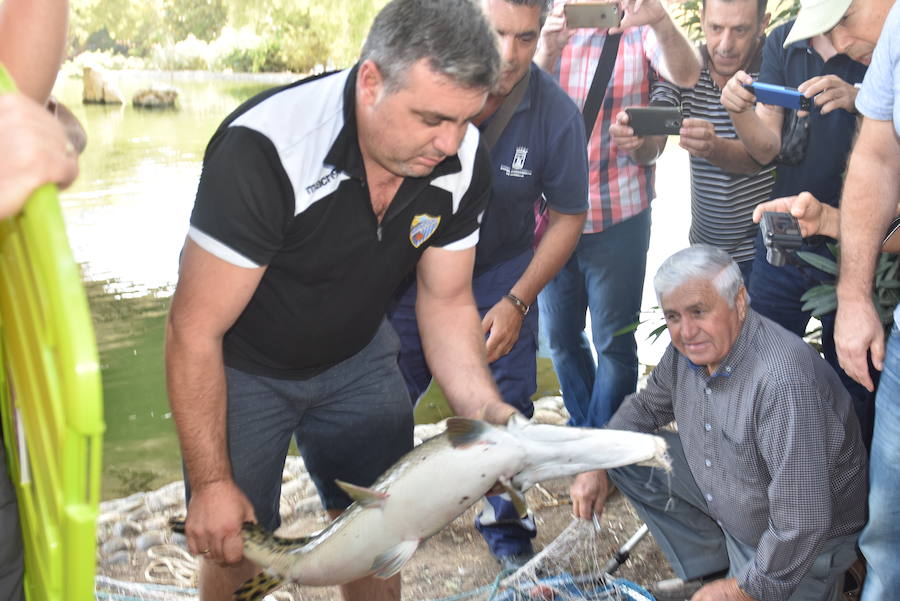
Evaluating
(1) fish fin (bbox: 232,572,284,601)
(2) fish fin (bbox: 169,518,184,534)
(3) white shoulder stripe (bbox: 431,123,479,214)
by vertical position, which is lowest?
(1) fish fin (bbox: 232,572,284,601)

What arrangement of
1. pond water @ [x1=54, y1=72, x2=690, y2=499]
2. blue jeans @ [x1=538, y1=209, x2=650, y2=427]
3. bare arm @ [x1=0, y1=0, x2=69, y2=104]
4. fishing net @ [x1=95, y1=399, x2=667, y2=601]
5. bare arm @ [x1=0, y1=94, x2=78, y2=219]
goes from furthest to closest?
1. pond water @ [x1=54, y1=72, x2=690, y2=499]
2. blue jeans @ [x1=538, y1=209, x2=650, y2=427]
3. fishing net @ [x1=95, y1=399, x2=667, y2=601]
4. bare arm @ [x1=0, y1=0, x2=69, y2=104]
5. bare arm @ [x1=0, y1=94, x2=78, y2=219]

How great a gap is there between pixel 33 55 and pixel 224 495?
3.11 ft

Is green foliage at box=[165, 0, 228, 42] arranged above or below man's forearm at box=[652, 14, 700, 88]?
below

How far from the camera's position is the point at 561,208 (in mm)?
3062

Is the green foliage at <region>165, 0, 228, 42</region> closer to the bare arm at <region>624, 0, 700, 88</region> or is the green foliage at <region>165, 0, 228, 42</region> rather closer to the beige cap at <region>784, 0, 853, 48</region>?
the bare arm at <region>624, 0, 700, 88</region>

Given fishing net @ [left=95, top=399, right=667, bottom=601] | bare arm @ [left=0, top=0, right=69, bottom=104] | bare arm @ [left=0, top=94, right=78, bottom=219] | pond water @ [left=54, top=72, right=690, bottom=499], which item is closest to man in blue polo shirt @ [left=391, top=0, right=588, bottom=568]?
fishing net @ [left=95, top=399, right=667, bottom=601]

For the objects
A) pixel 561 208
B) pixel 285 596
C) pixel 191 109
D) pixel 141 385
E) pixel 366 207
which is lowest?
pixel 191 109

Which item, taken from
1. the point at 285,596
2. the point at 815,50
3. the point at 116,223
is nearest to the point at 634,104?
the point at 815,50

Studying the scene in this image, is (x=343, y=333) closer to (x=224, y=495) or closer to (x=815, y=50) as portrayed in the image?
(x=224, y=495)

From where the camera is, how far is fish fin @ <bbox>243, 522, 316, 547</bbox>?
1934mm

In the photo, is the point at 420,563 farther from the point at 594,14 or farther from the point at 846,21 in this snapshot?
the point at 846,21


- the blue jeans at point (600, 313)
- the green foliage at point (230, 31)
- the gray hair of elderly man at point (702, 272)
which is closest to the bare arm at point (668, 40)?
the blue jeans at point (600, 313)

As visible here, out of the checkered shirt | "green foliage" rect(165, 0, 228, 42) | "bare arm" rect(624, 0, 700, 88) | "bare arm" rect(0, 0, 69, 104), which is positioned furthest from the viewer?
"green foliage" rect(165, 0, 228, 42)

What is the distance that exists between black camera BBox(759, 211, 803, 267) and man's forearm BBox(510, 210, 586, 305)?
0.67m
